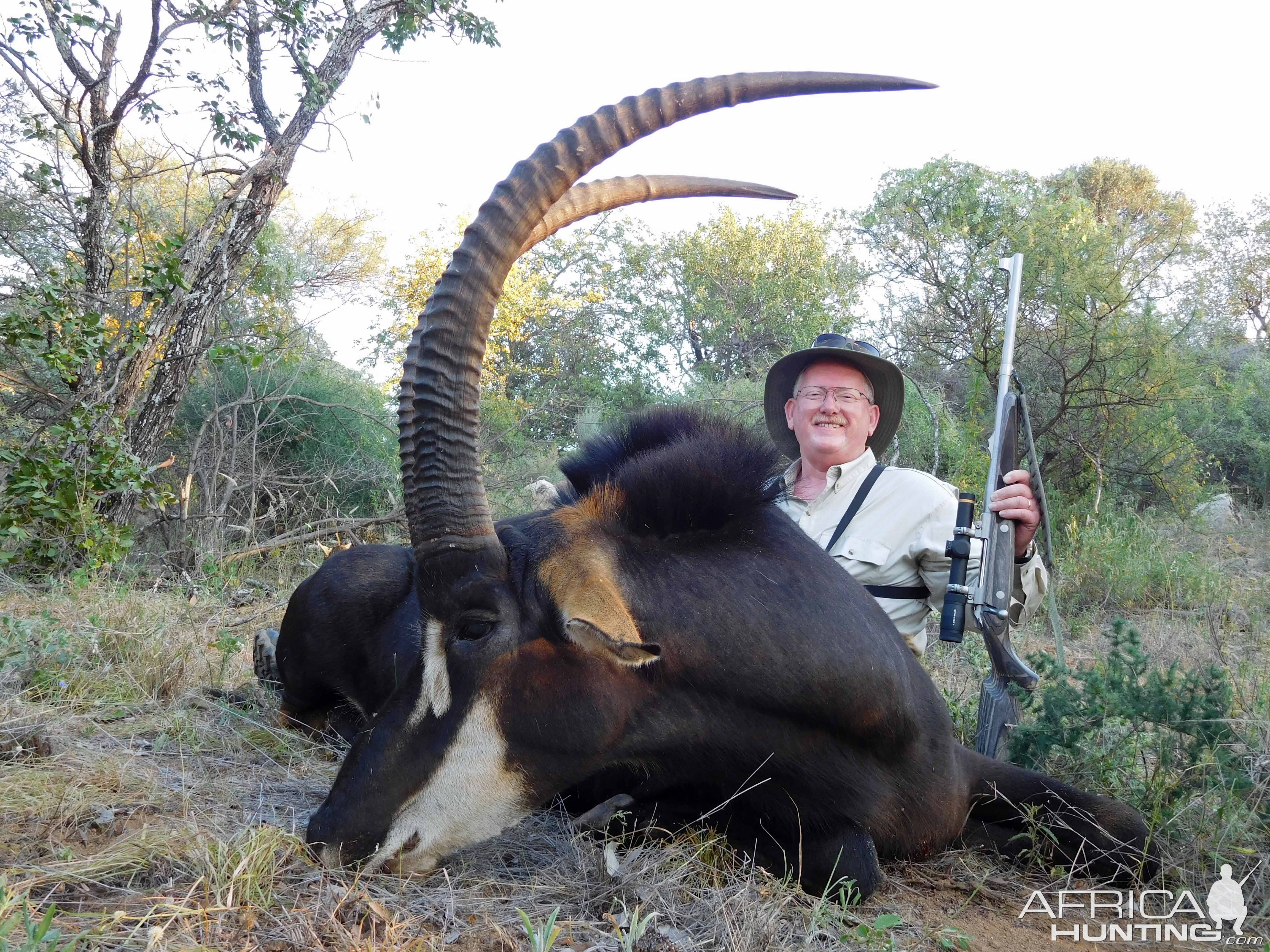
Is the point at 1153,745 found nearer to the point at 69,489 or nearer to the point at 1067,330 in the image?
the point at 69,489

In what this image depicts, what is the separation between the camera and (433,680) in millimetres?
2500

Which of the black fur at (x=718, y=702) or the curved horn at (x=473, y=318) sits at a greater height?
the curved horn at (x=473, y=318)

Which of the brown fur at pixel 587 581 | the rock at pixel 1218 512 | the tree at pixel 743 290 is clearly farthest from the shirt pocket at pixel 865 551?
the tree at pixel 743 290

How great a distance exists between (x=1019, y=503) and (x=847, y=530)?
2.50 feet

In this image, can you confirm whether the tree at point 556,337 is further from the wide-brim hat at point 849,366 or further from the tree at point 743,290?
the wide-brim hat at point 849,366

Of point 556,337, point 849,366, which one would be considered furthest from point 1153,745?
point 556,337

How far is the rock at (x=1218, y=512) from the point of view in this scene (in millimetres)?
11172

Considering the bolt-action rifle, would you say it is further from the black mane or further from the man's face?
the black mane

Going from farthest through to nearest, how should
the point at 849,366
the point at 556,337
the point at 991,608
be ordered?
the point at 556,337 → the point at 849,366 → the point at 991,608

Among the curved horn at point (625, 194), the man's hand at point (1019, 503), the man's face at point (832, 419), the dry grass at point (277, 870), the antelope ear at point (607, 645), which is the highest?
the curved horn at point (625, 194)

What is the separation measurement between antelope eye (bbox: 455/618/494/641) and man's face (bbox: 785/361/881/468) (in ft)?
7.95

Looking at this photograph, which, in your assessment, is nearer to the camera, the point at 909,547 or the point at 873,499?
the point at 909,547

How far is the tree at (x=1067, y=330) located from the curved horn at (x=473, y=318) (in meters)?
8.52

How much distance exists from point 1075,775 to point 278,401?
847 cm
